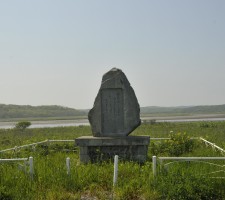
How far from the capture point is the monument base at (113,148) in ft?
33.3

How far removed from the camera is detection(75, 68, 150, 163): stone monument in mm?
10250

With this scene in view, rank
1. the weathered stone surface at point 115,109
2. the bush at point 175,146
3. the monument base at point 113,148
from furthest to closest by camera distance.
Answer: the bush at point 175,146 → the weathered stone surface at point 115,109 → the monument base at point 113,148

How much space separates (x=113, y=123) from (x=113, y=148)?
0.84m

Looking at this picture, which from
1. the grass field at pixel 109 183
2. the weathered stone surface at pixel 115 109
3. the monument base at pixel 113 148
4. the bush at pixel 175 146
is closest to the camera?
the grass field at pixel 109 183

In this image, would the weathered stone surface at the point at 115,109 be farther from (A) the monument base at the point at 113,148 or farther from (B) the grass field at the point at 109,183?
(B) the grass field at the point at 109,183

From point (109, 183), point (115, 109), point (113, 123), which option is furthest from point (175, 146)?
point (109, 183)

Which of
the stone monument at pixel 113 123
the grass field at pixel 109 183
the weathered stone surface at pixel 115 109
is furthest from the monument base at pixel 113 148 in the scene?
the grass field at pixel 109 183

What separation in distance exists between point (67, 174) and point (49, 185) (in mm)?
504

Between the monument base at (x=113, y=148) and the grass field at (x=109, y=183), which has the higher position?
the monument base at (x=113, y=148)

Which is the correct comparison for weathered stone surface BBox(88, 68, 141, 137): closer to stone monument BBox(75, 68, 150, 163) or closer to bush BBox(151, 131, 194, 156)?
stone monument BBox(75, 68, 150, 163)

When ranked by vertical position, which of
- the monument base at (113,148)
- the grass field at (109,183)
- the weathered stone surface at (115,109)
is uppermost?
the weathered stone surface at (115,109)

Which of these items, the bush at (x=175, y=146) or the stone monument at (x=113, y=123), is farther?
the bush at (x=175, y=146)

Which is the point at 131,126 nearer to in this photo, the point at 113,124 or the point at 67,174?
the point at 113,124

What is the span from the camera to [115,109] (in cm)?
1073
